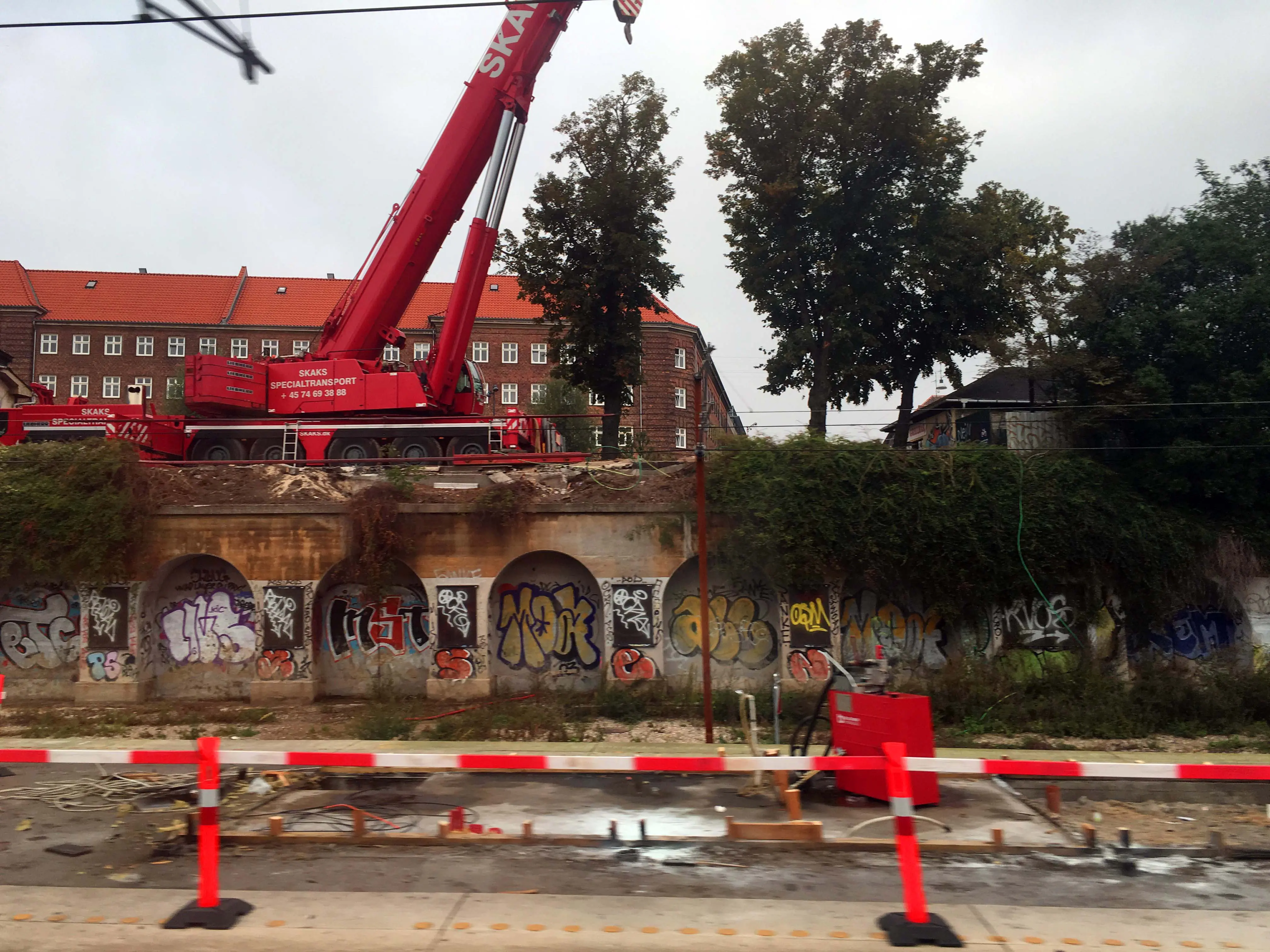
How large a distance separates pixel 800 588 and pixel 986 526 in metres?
3.87

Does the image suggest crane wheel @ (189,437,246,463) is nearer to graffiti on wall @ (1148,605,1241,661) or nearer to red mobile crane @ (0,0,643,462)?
red mobile crane @ (0,0,643,462)

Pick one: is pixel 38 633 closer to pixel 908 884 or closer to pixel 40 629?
pixel 40 629

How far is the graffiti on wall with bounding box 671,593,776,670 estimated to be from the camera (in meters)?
18.6

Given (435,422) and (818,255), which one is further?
(818,255)

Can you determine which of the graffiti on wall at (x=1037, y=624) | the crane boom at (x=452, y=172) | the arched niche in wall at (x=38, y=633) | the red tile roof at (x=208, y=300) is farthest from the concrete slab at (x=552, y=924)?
the red tile roof at (x=208, y=300)

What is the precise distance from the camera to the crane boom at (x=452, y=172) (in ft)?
67.5

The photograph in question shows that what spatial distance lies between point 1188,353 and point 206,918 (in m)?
20.1

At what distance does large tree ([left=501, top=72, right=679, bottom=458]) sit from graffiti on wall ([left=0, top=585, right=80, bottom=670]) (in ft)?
44.0

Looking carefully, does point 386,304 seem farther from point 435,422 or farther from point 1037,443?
point 1037,443

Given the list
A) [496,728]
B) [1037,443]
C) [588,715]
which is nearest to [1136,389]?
[1037,443]

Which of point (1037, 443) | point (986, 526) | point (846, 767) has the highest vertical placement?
point (1037, 443)

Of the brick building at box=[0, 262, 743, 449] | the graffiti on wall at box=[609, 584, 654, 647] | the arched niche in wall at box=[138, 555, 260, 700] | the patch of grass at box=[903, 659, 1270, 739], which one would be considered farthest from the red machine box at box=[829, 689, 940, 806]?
the brick building at box=[0, 262, 743, 449]

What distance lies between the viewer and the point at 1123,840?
8141 mm

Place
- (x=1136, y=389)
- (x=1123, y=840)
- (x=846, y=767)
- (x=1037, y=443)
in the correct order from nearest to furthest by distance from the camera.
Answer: (x=846, y=767) → (x=1123, y=840) → (x=1136, y=389) → (x=1037, y=443)
